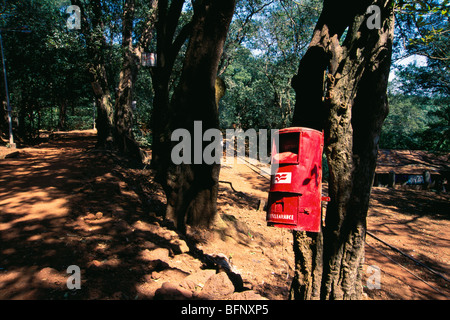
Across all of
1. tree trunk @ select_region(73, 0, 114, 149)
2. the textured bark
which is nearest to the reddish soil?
the textured bark

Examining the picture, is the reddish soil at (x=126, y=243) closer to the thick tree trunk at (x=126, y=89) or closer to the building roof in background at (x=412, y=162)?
the thick tree trunk at (x=126, y=89)

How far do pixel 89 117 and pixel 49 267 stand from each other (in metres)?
36.2

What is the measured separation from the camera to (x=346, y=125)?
2.51 m

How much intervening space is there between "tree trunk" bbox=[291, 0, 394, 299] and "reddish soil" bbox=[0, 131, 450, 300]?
0.90m

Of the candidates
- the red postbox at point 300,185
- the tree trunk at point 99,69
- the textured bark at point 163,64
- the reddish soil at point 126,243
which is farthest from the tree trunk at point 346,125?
the tree trunk at point 99,69

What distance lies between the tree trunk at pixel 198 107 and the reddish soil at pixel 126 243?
0.41 meters

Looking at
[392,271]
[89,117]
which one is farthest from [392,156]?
[89,117]

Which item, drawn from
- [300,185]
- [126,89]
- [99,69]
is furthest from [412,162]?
[99,69]

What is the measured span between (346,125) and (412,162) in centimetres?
1540

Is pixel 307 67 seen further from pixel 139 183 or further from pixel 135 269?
pixel 139 183

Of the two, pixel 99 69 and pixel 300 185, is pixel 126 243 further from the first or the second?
pixel 99 69

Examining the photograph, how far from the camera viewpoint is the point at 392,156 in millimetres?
15273

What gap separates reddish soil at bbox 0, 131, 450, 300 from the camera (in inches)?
122

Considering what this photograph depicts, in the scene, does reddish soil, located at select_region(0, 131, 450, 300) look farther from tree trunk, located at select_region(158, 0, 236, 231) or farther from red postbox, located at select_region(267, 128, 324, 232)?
red postbox, located at select_region(267, 128, 324, 232)
